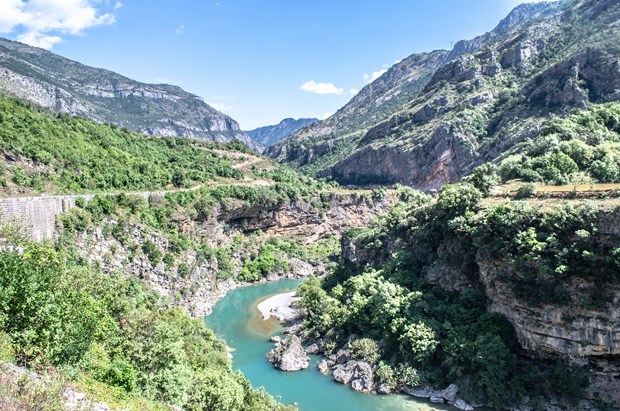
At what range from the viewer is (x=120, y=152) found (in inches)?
2502

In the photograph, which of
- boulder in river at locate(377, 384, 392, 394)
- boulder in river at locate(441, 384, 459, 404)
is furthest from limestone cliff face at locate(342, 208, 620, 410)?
boulder in river at locate(377, 384, 392, 394)

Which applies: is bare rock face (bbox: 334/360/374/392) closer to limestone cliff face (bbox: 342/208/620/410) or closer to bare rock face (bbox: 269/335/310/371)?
bare rock face (bbox: 269/335/310/371)

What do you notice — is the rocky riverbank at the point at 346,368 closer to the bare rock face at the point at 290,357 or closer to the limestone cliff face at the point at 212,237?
the bare rock face at the point at 290,357

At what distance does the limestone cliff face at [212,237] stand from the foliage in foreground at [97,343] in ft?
56.9

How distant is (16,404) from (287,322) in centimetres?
4000

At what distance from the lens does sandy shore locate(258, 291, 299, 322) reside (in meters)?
49.5

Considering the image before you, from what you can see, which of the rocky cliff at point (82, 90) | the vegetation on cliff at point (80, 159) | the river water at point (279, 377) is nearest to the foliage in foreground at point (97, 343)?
the river water at point (279, 377)

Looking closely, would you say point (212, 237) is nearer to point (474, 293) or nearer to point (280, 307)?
point (280, 307)

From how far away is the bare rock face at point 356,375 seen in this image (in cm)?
3028

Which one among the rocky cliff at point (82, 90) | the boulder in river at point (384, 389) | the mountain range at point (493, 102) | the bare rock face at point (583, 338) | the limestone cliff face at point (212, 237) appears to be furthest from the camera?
the rocky cliff at point (82, 90)

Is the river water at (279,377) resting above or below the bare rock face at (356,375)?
below

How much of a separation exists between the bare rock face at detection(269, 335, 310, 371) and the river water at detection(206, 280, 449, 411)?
1.48 ft

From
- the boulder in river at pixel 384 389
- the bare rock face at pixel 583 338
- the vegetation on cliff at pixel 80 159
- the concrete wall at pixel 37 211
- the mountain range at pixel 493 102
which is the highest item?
the mountain range at pixel 493 102

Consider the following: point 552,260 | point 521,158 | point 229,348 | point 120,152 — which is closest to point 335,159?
point 120,152
